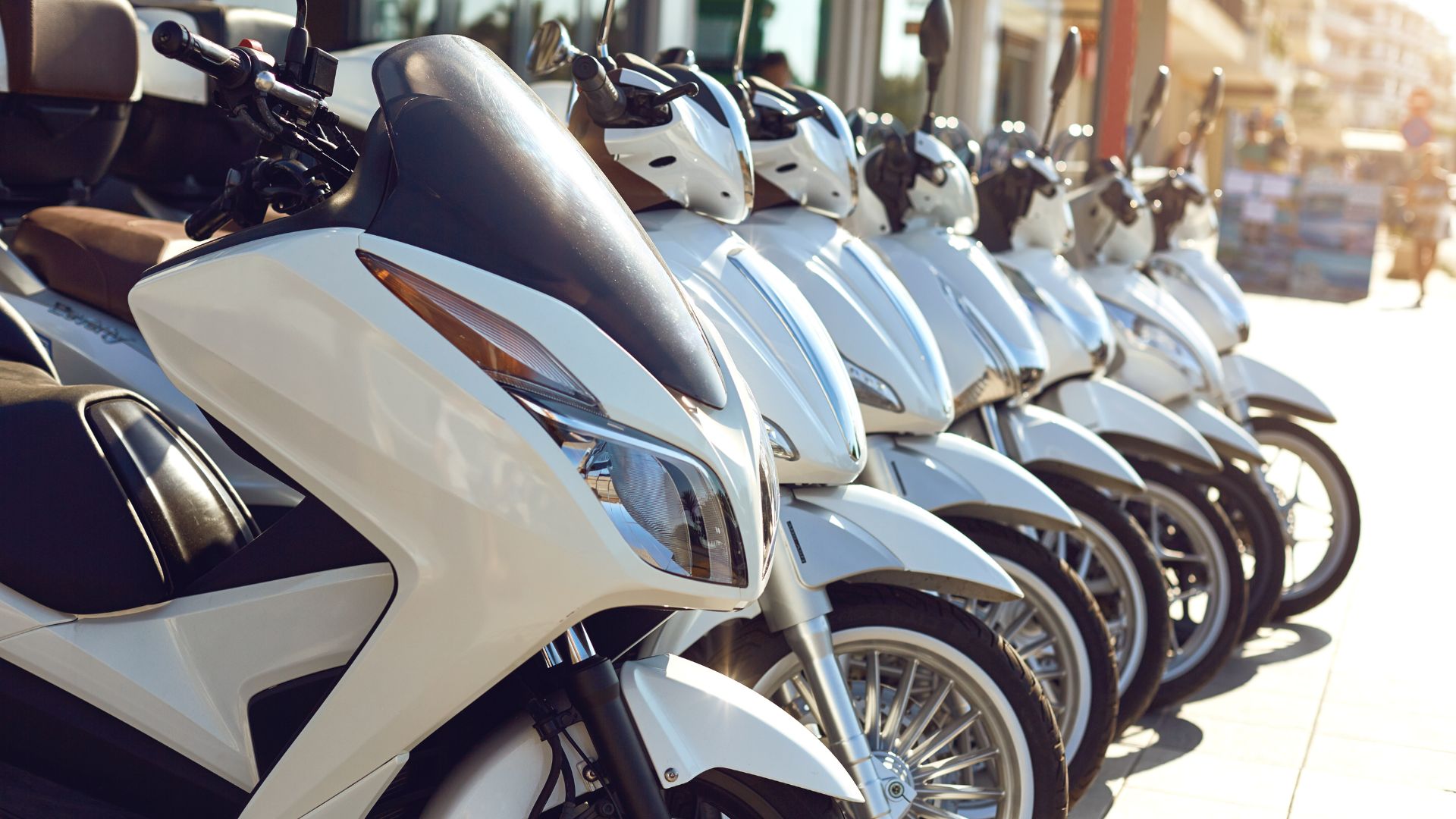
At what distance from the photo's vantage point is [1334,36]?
12444 centimetres

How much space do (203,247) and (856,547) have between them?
98 centimetres

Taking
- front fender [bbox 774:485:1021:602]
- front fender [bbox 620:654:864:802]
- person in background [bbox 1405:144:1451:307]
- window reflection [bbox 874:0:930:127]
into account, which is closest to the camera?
front fender [bbox 620:654:864:802]

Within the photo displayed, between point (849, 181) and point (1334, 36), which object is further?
point (1334, 36)

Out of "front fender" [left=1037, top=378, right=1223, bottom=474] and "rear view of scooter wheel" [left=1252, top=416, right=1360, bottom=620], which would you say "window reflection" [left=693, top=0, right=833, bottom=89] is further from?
"front fender" [left=1037, top=378, right=1223, bottom=474]

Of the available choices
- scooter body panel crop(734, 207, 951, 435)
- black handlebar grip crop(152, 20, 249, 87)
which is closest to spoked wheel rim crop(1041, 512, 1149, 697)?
scooter body panel crop(734, 207, 951, 435)

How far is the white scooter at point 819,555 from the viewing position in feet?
6.98

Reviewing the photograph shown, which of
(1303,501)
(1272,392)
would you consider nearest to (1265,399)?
(1272,392)

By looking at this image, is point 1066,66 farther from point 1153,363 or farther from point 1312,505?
point 1312,505

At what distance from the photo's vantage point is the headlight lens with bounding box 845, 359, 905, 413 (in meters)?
2.66

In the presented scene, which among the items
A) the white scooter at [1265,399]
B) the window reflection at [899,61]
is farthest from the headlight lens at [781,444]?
the window reflection at [899,61]

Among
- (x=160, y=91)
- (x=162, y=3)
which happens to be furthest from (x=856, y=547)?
(x=162, y=3)

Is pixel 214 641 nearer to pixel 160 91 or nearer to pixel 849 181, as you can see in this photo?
pixel 849 181

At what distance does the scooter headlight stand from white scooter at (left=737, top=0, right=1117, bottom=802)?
1.08 metres

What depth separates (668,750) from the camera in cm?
163
